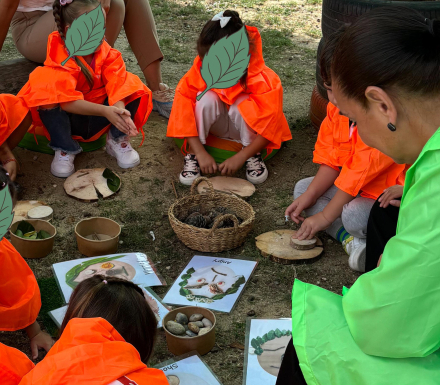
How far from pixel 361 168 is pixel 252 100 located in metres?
0.90

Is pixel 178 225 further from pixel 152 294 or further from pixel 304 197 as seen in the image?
pixel 304 197

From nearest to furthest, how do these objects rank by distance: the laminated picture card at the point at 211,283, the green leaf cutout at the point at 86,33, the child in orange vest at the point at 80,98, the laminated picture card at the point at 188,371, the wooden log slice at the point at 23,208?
1. the laminated picture card at the point at 188,371
2. the laminated picture card at the point at 211,283
3. the wooden log slice at the point at 23,208
4. the green leaf cutout at the point at 86,33
5. the child in orange vest at the point at 80,98

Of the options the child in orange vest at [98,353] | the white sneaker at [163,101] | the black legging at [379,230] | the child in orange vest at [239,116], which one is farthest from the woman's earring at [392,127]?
the white sneaker at [163,101]

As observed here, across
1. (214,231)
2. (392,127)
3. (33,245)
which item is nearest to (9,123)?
(33,245)

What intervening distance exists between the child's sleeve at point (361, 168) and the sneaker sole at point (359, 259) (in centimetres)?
24

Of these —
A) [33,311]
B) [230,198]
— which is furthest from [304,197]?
[33,311]

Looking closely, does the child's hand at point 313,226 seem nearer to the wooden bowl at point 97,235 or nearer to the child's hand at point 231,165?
the child's hand at point 231,165

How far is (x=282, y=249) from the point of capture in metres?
2.43

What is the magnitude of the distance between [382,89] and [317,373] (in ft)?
2.04

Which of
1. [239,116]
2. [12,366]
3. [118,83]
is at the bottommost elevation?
[239,116]

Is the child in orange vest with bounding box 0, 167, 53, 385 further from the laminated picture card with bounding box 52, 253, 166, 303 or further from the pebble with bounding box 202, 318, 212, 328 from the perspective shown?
the pebble with bounding box 202, 318, 212, 328

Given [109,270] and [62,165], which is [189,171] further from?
[109,270]

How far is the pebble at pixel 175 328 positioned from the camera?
1.85 metres

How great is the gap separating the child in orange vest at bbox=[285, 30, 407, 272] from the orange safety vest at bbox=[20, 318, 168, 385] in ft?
4.36
